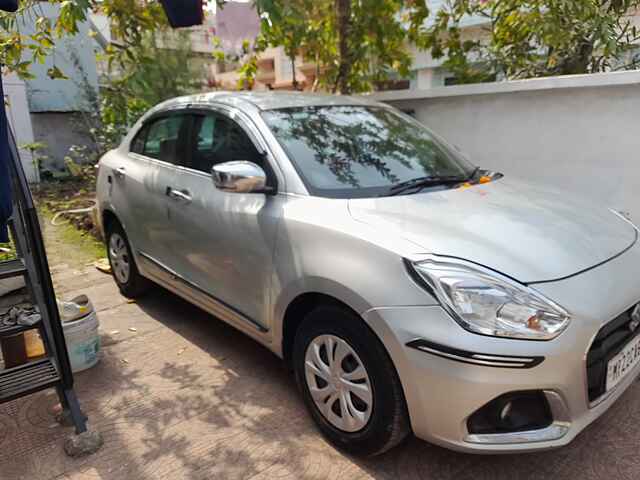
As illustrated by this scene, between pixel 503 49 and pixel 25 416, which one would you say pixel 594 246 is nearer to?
pixel 25 416

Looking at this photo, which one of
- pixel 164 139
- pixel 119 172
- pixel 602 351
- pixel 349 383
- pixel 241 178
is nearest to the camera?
pixel 602 351

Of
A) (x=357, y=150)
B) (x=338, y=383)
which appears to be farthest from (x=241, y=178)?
(x=338, y=383)

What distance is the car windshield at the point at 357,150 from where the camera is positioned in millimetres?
2576

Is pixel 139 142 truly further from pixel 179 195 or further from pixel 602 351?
pixel 602 351

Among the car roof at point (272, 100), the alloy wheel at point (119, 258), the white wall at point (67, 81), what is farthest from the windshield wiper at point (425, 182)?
the white wall at point (67, 81)

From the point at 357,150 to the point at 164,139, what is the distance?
1.58m

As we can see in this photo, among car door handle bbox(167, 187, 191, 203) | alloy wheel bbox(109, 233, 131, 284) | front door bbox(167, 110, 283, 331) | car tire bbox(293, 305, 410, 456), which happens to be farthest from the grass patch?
car tire bbox(293, 305, 410, 456)

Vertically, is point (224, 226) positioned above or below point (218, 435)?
above

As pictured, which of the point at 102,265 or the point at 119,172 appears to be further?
the point at 102,265

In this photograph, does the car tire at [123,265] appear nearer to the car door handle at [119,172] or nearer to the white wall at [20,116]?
the car door handle at [119,172]

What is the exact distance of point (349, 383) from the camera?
2.16m

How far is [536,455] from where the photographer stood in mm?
2299

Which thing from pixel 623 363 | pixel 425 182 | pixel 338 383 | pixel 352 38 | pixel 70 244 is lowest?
pixel 70 244

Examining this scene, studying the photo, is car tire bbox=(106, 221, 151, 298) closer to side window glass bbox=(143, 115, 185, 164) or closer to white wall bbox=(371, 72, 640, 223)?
side window glass bbox=(143, 115, 185, 164)
